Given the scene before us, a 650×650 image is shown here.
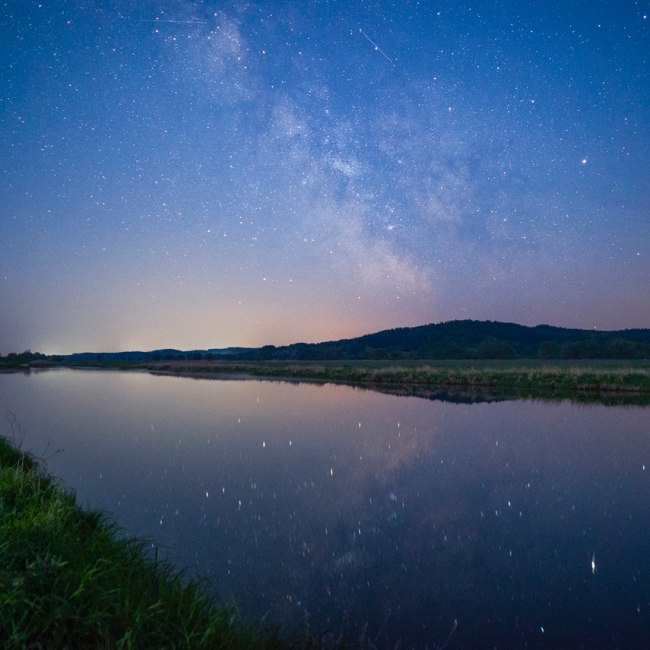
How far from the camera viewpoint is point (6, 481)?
621 cm

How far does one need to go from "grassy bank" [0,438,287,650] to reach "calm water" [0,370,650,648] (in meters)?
0.94

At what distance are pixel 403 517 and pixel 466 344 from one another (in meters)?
117

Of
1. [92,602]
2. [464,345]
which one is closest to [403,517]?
[92,602]

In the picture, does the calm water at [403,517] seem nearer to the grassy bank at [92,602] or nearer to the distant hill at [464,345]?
the grassy bank at [92,602]

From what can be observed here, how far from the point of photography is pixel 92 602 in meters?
3.28

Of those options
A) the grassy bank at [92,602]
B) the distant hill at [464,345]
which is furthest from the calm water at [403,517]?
the distant hill at [464,345]

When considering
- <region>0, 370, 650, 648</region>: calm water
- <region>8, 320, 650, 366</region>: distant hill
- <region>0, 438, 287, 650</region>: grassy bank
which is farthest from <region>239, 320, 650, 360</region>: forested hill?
<region>0, 438, 287, 650</region>: grassy bank

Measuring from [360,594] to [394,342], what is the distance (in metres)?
127

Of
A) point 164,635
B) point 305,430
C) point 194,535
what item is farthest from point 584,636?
point 305,430

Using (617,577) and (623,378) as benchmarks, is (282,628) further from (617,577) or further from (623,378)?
(623,378)

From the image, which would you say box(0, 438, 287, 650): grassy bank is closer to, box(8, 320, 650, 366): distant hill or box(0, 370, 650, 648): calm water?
box(0, 370, 650, 648): calm water

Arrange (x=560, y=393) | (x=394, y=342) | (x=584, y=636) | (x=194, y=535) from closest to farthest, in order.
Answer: (x=584, y=636)
(x=194, y=535)
(x=560, y=393)
(x=394, y=342)

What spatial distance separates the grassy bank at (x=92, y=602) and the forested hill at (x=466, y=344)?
90.4 m

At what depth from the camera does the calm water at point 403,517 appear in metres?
4.33
